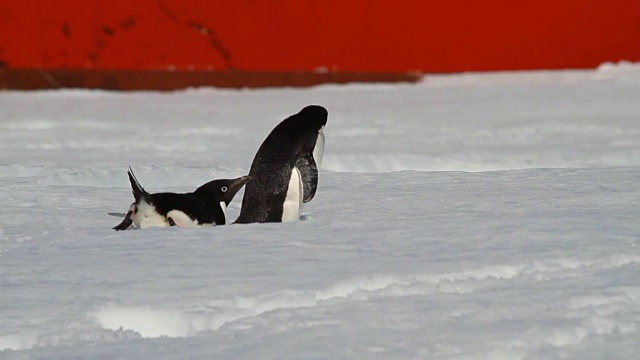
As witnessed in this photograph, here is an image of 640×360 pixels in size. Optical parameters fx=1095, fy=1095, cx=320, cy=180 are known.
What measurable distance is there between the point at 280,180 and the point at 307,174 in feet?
0.41

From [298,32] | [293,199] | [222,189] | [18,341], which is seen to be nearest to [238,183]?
[222,189]

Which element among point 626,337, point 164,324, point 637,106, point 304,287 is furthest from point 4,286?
point 637,106

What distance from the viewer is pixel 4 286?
2.02 metres

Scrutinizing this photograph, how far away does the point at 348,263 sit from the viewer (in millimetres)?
2109

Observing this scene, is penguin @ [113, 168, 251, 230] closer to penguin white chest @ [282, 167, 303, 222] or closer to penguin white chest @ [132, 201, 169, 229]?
penguin white chest @ [132, 201, 169, 229]

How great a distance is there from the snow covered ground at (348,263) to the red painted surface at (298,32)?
2272 millimetres

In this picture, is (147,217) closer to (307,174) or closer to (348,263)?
(307,174)

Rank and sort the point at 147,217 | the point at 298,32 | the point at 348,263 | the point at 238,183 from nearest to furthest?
the point at 348,263 < the point at 147,217 < the point at 238,183 < the point at 298,32

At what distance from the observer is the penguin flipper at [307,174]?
108 inches

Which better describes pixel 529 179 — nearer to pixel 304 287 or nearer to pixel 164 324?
pixel 304 287

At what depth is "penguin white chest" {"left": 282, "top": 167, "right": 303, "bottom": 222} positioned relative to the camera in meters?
2.62

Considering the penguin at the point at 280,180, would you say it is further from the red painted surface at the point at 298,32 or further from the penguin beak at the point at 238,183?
the red painted surface at the point at 298,32

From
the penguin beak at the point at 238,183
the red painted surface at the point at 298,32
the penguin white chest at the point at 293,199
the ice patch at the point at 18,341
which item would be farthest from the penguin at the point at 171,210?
the red painted surface at the point at 298,32

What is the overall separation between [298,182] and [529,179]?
871mm
